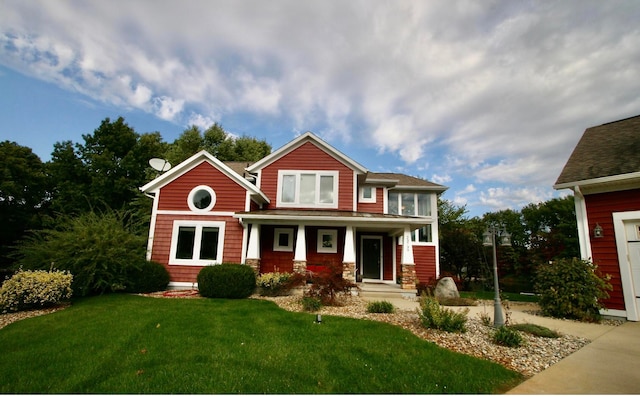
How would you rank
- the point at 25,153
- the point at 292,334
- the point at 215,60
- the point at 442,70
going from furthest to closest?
1. the point at 25,153
2. the point at 215,60
3. the point at 442,70
4. the point at 292,334

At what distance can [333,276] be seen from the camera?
28.6 ft

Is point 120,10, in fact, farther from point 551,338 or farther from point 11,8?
point 551,338

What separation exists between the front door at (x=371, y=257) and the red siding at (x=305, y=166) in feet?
11.2

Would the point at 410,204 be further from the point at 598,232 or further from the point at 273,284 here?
the point at 273,284

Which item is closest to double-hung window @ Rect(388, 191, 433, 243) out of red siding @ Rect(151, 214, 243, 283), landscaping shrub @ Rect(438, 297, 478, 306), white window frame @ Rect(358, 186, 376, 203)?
white window frame @ Rect(358, 186, 376, 203)

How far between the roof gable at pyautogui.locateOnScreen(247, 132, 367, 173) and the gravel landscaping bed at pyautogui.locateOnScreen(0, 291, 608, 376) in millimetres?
8000

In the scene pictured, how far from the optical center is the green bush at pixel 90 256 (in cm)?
990

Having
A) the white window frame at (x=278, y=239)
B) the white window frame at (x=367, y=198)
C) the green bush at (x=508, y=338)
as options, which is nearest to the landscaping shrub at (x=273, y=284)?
the white window frame at (x=278, y=239)

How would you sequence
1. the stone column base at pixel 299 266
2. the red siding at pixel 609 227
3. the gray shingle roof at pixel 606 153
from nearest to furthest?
the red siding at pixel 609 227
the gray shingle roof at pixel 606 153
the stone column base at pixel 299 266

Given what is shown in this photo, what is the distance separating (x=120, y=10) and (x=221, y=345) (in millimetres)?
10567

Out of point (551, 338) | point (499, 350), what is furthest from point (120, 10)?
point (551, 338)

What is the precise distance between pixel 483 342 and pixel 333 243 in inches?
355

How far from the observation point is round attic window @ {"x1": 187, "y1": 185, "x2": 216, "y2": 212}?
1293 cm

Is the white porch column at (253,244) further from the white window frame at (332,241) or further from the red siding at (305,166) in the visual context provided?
the white window frame at (332,241)
